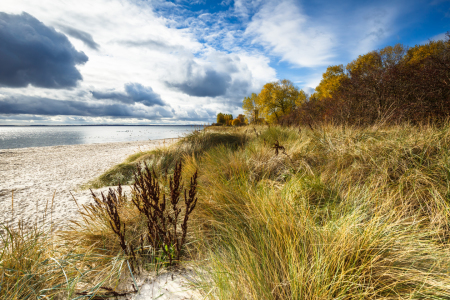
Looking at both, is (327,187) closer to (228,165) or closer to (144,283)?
(228,165)

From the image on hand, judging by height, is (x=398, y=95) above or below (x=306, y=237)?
above

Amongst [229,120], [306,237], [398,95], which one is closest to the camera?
[306,237]

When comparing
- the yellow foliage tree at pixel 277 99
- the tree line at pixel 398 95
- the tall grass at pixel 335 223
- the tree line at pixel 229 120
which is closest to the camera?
the tall grass at pixel 335 223

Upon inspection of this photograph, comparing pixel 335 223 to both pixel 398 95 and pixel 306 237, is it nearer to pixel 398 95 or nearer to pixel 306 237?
pixel 306 237

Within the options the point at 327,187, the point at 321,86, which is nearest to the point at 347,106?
the point at 327,187

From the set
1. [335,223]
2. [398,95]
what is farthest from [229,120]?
[335,223]

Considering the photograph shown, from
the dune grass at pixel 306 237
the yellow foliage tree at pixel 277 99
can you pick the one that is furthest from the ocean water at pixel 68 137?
the yellow foliage tree at pixel 277 99

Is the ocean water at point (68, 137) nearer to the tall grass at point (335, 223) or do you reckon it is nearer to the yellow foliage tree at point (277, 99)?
the tall grass at point (335, 223)

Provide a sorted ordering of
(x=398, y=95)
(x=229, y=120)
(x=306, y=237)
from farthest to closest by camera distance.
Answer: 1. (x=229, y=120)
2. (x=398, y=95)
3. (x=306, y=237)

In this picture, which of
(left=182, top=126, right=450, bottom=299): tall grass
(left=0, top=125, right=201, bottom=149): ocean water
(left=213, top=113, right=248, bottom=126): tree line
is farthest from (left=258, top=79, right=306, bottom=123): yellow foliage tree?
(left=182, top=126, right=450, bottom=299): tall grass

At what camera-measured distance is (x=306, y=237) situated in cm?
160

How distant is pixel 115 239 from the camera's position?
2047mm

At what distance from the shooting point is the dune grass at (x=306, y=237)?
1.25 meters

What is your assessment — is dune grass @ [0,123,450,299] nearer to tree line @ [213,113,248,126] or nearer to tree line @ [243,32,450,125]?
tree line @ [243,32,450,125]
